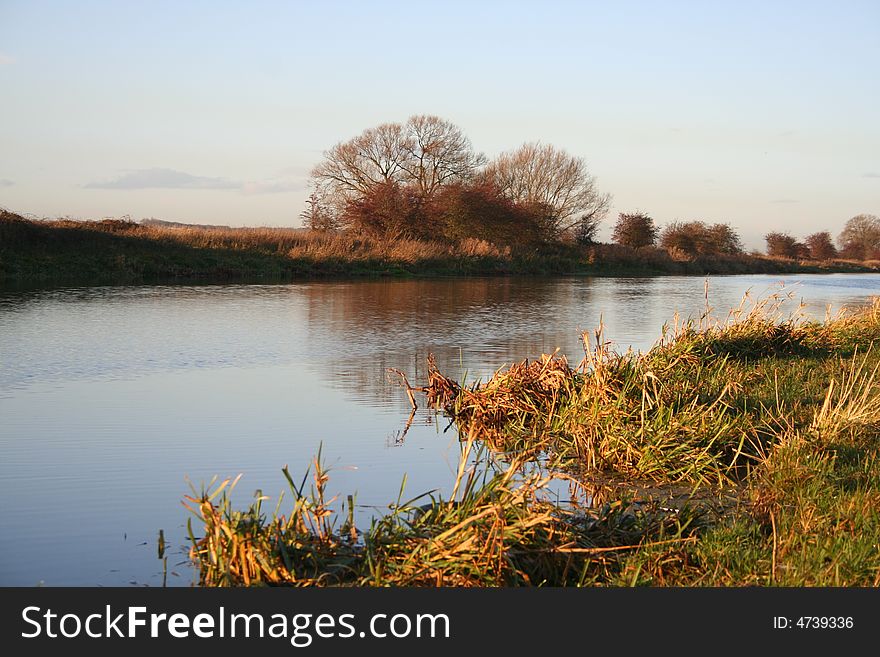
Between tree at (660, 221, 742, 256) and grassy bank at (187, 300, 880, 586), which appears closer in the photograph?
grassy bank at (187, 300, 880, 586)

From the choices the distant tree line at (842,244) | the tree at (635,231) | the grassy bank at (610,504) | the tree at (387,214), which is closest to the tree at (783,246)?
the distant tree line at (842,244)

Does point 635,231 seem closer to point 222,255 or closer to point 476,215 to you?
point 476,215

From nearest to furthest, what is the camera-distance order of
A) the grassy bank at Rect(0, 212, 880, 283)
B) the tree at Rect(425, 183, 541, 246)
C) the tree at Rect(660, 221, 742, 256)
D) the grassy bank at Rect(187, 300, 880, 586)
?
the grassy bank at Rect(187, 300, 880, 586) → the grassy bank at Rect(0, 212, 880, 283) → the tree at Rect(425, 183, 541, 246) → the tree at Rect(660, 221, 742, 256)

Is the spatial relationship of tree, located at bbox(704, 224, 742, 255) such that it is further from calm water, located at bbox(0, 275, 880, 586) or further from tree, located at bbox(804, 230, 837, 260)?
calm water, located at bbox(0, 275, 880, 586)

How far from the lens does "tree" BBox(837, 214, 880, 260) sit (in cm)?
7188

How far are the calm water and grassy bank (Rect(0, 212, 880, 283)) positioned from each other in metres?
8.10

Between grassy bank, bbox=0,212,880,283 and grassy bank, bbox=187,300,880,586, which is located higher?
grassy bank, bbox=0,212,880,283

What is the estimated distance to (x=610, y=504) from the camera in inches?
182

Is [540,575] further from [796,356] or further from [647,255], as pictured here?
[647,255]

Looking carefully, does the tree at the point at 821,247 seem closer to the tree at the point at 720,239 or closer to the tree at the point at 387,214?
the tree at the point at 720,239

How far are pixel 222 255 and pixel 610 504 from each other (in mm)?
29348

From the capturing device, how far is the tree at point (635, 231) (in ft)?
180

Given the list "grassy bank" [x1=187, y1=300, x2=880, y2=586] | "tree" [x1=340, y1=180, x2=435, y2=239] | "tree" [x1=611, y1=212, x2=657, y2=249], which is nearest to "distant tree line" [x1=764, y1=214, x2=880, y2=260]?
"tree" [x1=611, y1=212, x2=657, y2=249]

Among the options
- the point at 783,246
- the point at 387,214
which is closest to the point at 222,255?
the point at 387,214
